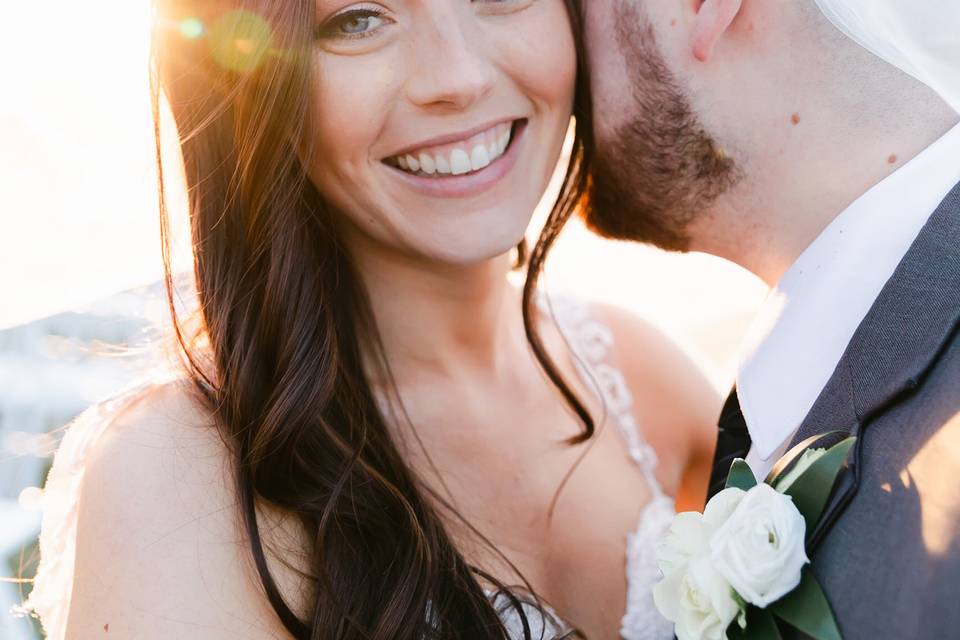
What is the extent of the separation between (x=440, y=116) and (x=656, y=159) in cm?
52

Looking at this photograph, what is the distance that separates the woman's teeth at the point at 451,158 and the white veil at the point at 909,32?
31.0 inches

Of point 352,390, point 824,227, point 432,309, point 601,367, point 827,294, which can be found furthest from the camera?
point 601,367

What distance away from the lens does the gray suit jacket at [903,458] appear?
1.25m

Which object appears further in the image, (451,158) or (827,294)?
(451,158)

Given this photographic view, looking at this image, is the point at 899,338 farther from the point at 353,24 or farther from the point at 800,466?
the point at 353,24

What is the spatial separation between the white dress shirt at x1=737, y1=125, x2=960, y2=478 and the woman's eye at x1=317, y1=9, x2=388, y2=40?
39.2 inches

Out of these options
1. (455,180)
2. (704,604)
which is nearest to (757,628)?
(704,604)

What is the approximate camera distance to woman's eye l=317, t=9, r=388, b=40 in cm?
200

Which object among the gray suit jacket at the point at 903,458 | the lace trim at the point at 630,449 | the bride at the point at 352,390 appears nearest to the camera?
the gray suit jacket at the point at 903,458

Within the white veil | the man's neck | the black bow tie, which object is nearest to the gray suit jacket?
the man's neck

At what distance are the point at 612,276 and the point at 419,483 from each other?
282 centimetres

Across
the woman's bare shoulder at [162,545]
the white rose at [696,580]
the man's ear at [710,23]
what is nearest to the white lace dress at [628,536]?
the woman's bare shoulder at [162,545]

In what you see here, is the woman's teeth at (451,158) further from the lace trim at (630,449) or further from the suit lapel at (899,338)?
the suit lapel at (899,338)

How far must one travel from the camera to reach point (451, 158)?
2.21 metres
